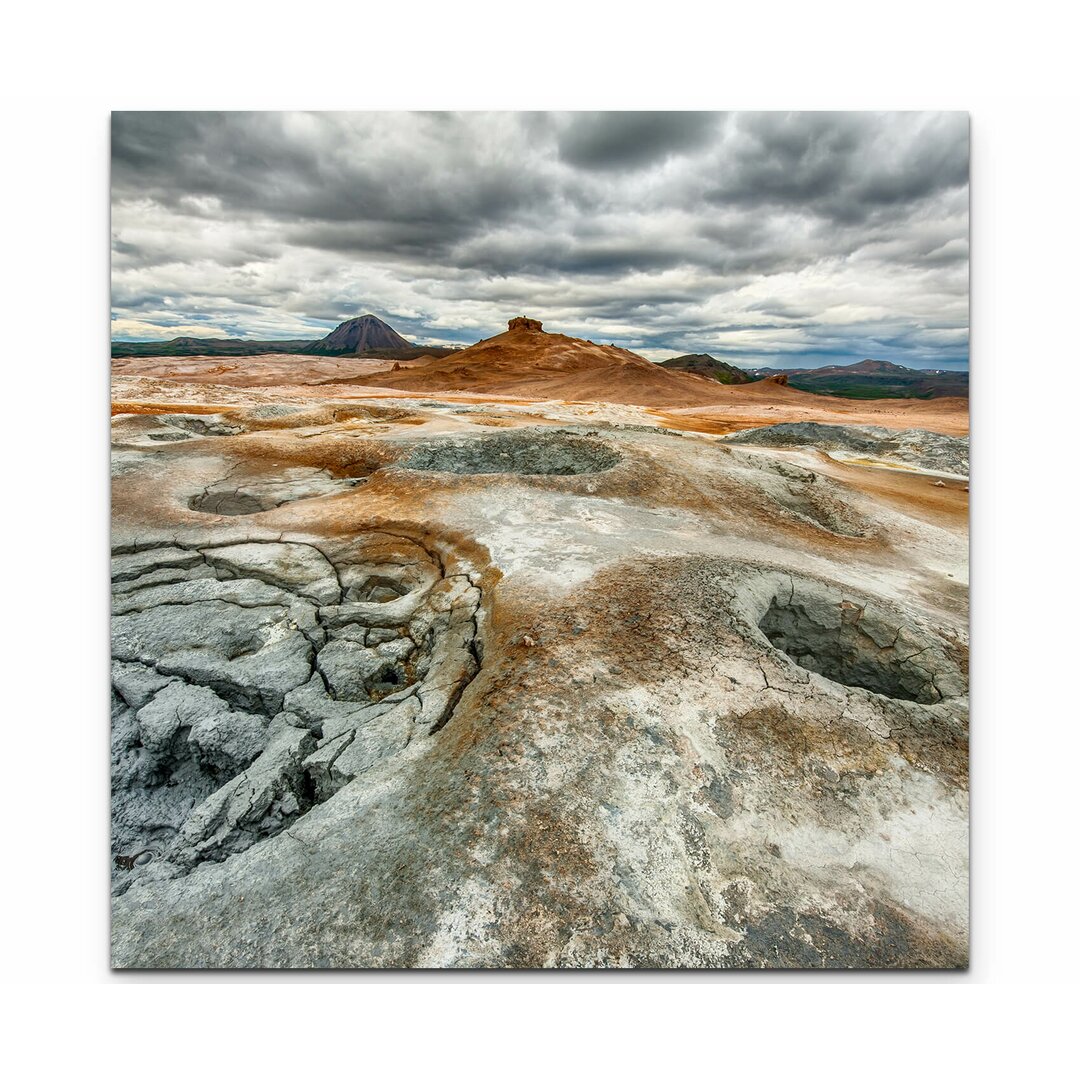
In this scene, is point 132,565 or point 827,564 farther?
point 827,564

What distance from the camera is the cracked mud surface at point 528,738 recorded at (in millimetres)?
2934

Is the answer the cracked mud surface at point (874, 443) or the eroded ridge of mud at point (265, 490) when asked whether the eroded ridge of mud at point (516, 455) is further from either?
the cracked mud surface at point (874, 443)

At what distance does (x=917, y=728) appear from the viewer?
4.20 metres

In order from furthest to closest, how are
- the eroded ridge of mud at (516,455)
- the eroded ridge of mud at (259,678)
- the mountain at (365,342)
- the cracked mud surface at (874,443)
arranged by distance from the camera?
the mountain at (365,342)
the cracked mud surface at (874,443)
the eroded ridge of mud at (516,455)
the eroded ridge of mud at (259,678)

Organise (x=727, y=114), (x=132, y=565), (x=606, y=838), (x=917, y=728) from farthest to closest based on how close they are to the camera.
Result: (x=132, y=565) → (x=727, y=114) → (x=917, y=728) → (x=606, y=838)

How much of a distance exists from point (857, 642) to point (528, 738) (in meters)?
3.99

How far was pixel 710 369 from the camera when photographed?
242 feet

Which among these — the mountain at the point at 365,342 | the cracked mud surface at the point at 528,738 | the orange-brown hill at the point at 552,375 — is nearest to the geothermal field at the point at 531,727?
the cracked mud surface at the point at 528,738

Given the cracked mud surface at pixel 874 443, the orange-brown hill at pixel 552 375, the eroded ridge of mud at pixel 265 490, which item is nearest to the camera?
the eroded ridge of mud at pixel 265 490

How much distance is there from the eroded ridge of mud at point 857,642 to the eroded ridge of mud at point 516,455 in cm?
586

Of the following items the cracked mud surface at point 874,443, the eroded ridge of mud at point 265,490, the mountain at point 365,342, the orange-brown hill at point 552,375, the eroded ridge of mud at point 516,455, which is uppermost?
the mountain at point 365,342
